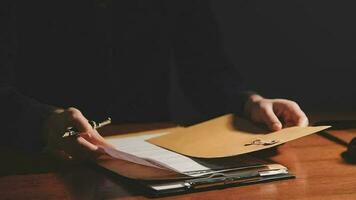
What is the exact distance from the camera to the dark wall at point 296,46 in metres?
1.77

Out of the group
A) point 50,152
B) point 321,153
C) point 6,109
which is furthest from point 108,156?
point 321,153

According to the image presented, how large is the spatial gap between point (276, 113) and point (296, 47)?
644 millimetres

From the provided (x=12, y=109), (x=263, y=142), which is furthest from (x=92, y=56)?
(x=263, y=142)

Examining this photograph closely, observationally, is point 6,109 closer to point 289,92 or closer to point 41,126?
point 41,126

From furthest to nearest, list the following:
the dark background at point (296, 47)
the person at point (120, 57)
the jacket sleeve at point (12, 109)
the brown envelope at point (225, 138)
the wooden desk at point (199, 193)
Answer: the dark background at point (296, 47) → the person at point (120, 57) → the jacket sleeve at point (12, 109) → the brown envelope at point (225, 138) → the wooden desk at point (199, 193)

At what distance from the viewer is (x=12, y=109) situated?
114cm

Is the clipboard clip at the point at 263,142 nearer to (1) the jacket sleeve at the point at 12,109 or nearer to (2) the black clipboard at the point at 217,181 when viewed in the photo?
(2) the black clipboard at the point at 217,181

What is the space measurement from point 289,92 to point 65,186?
109 cm

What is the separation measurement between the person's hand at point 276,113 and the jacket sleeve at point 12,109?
1.37ft

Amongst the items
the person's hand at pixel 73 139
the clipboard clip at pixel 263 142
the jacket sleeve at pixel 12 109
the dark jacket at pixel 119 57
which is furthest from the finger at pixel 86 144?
the dark jacket at pixel 119 57

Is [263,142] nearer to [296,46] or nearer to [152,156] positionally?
[152,156]

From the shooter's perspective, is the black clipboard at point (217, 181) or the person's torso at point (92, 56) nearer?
the black clipboard at point (217, 181)

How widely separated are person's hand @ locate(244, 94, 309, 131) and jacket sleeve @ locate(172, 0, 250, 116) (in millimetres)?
288

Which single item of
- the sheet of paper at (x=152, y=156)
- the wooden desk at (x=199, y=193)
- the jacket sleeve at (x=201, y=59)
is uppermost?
the jacket sleeve at (x=201, y=59)
